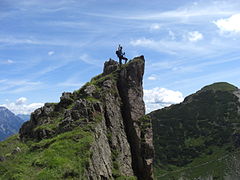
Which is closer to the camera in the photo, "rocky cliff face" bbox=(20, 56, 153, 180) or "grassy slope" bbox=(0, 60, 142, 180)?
"grassy slope" bbox=(0, 60, 142, 180)

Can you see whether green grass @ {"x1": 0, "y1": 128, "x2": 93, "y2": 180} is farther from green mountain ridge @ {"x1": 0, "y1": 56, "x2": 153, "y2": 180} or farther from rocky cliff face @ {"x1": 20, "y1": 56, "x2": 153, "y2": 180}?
rocky cliff face @ {"x1": 20, "y1": 56, "x2": 153, "y2": 180}

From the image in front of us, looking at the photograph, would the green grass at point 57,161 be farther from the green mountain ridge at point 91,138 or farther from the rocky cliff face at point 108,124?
the rocky cliff face at point 108,124

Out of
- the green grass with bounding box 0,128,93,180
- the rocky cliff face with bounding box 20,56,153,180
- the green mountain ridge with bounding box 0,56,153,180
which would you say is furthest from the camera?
the rocky cliff face with bounding box 20,56,153,180

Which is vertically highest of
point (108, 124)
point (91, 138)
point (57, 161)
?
point (108, 124)

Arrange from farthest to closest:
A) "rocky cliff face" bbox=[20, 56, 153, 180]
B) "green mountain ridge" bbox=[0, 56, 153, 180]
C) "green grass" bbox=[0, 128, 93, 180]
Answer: "rocky cliff face" bbox=[20, 56, 153, 180]
"green mountain ridge" bbox=[0, 56, 153, 180]
"green grass" bbox=[0, 128, 93, 180]

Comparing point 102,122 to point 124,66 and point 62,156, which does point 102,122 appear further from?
point 124,66

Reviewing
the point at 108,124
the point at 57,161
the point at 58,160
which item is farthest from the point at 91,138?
the point at 108,124

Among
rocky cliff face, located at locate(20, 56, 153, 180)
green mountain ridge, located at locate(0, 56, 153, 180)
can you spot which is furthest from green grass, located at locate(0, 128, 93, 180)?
rocky cliff face, located at locate(20, 56, 153, 180)

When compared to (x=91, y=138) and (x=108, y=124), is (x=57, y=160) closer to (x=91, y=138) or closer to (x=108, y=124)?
(x=91, y=138)

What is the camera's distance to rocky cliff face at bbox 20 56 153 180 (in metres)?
31.4

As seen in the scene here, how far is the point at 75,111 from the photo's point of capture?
36.9 meters

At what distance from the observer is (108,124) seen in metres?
40.6

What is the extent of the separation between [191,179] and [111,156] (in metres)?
167

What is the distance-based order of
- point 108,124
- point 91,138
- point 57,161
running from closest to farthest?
1. point 57,161
2. point 91,138
3. point 108,124
